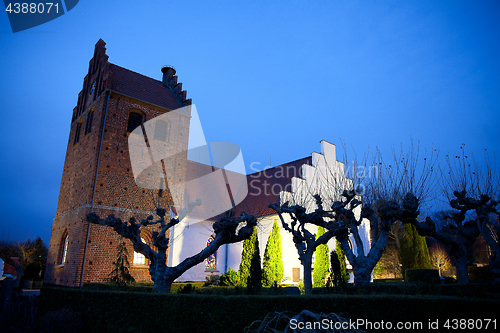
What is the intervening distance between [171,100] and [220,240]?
44.9ft

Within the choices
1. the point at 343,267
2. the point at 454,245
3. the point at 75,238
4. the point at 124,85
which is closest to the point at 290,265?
the point at 343,267

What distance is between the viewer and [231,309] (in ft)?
23.6

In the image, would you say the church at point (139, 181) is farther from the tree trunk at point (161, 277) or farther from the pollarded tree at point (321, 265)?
the tree trunk at point (161, 277)

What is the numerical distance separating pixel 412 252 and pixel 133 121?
67.1 feet

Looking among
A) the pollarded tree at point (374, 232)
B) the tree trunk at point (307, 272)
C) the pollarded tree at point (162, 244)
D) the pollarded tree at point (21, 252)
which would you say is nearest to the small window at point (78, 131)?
the pollarded tree at point (162, 244)

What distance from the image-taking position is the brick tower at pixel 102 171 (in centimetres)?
1684

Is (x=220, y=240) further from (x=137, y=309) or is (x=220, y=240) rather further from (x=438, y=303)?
(x=438, y=303)

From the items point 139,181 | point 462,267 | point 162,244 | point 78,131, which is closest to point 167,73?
point 78,131

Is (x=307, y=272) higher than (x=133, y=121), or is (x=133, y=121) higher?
(x=133, y=121)

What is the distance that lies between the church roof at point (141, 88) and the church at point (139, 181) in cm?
9

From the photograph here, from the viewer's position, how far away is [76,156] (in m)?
20.5

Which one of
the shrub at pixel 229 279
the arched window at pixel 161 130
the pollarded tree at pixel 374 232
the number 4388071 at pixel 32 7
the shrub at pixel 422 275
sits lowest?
the shrub at pixel 229 279

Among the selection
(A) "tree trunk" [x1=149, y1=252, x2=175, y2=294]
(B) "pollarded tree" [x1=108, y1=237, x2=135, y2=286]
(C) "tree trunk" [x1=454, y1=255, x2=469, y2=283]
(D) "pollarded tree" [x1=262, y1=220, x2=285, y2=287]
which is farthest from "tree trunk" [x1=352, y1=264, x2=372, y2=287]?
(B) "pollarded tree" [x1=108, y1=237, x2=135, y2=286]

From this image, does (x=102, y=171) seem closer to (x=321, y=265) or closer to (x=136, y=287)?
(x=136, y=287)
